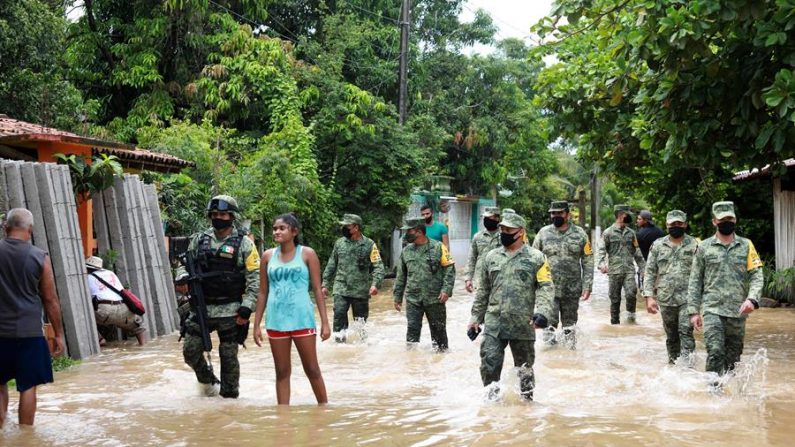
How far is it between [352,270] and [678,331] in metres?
4.19

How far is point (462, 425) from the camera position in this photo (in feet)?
21.7

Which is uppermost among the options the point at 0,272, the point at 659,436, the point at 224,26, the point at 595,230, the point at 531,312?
the point at 224,26

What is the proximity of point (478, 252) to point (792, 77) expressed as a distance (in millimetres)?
4978

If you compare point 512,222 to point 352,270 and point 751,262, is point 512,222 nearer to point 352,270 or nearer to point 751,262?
point 751,262

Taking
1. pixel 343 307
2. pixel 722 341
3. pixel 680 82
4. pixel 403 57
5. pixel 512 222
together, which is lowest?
pixel 722 341

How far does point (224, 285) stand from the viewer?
7.39 meters

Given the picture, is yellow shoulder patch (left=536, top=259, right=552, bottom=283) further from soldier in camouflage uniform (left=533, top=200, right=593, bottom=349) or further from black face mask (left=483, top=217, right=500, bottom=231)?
soldier in camouflage uniform (left=533, top=200, right=593, bottom=349)

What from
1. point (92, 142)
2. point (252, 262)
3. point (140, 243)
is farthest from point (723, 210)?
point (92, 142)

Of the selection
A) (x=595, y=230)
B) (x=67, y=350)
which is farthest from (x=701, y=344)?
(x=595, y=230)

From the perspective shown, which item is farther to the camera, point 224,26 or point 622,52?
point 224,26

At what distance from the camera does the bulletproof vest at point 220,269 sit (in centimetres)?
738

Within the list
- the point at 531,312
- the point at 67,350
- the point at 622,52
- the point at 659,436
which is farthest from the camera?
the point at 67,350

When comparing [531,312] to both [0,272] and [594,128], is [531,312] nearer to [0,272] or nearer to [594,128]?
[0,272]

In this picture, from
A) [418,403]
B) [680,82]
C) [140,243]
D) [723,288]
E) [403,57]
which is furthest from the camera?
[403,57]
